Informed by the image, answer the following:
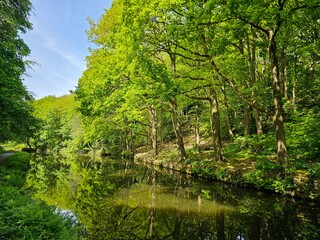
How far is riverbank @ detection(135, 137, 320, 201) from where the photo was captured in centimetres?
1082

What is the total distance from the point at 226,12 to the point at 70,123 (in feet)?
194

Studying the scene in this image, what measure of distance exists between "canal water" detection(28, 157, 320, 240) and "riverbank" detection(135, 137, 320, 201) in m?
0.50

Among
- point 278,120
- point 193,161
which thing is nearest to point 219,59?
point 278,120

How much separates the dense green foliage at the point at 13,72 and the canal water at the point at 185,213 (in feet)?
12.1

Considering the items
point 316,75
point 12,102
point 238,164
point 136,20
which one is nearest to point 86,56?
point 136,20

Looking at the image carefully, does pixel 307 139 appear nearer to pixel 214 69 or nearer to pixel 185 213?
pixel 214 69

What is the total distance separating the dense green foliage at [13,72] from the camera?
11823 mm

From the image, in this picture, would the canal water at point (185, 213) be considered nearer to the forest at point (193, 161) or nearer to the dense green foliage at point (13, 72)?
the forest at point (193, 161)

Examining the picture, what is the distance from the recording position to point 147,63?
1426cm

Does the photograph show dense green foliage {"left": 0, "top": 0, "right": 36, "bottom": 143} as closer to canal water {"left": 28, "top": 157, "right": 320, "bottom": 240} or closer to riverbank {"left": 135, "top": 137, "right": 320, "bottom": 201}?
canal water {"left": 28, "top": 157, "right": 320, "bottom": 240}

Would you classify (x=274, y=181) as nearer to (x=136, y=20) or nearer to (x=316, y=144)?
(x=316, y=144)

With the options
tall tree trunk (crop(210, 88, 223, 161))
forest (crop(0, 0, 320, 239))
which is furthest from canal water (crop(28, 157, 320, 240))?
tall tree trunk (crop(210, 88, 223, 161))

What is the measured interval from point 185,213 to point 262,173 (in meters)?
5.44

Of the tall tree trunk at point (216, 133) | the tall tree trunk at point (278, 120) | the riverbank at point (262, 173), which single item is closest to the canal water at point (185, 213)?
the riverbank at point (262, 173)
